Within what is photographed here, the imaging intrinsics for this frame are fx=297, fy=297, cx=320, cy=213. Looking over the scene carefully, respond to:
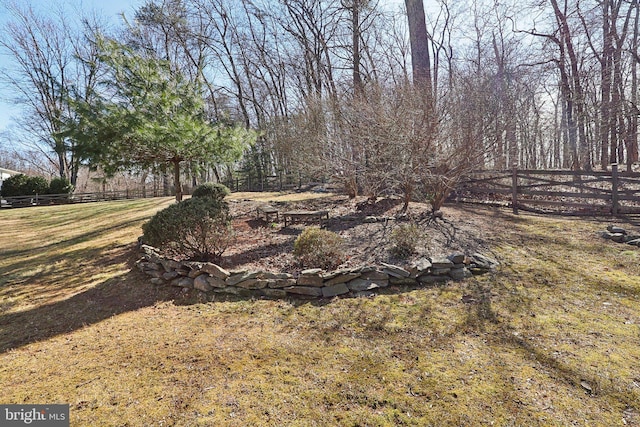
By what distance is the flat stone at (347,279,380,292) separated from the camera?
3641 millimetres

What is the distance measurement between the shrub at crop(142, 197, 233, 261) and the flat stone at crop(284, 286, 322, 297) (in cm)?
162

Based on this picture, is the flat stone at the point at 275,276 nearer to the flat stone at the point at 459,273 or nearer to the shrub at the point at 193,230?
the shrub at the point at 193,230

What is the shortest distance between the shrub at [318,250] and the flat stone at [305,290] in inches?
19.3

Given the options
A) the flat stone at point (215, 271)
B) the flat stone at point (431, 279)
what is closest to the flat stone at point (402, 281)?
the flat stone at point (431, 279)

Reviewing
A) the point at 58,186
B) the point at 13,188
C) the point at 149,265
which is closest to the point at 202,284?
the point at 149,265

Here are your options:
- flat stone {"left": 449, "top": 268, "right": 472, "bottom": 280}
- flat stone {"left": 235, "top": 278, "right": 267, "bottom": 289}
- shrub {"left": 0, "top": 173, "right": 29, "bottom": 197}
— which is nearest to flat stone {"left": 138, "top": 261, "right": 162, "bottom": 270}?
flat stone {"left": 235, "top": 278, "right": 267, "bottom": 289}

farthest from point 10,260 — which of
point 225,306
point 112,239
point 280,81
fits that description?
point 280,81

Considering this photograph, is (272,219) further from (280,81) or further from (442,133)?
(280,81)

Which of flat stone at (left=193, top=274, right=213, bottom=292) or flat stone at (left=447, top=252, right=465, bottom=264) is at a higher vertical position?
flat stone at (left=447, top=252, right=465, bottom=264)

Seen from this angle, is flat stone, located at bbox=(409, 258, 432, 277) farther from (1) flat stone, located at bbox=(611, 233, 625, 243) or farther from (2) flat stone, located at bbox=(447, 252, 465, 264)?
(1) flat stone, located at bbox=(611, 233, 625, 243)

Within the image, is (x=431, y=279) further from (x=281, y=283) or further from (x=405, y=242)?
(x=281, y=283)

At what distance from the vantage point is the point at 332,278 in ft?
12.1

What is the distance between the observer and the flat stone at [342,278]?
369cm

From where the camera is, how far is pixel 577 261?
4148mm
